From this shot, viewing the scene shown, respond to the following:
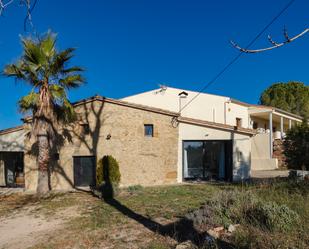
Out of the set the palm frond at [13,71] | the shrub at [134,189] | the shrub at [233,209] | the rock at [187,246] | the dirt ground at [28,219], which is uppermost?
the palm frond at [13,71]

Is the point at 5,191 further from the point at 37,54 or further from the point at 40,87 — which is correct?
the point at 37,54

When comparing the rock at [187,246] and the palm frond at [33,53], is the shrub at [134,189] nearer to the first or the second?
the palm frond at [33,53]

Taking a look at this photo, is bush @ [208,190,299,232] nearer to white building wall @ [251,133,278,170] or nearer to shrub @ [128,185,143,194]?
shrub @ [128,185,143,194]

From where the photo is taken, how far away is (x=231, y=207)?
24.5 feet

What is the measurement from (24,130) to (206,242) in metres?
15.0

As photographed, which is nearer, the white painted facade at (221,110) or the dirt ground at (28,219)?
the dirt ground at (28,219)

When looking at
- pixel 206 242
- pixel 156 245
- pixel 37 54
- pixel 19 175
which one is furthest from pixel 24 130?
pixel 206 242

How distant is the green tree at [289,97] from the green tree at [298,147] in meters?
23.8

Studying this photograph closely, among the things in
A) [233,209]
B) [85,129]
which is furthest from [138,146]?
[233,209]

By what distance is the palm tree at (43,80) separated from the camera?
14320mm

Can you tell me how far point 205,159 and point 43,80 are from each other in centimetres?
991

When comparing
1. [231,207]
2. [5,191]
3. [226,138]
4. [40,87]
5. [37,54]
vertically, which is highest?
[37,54]

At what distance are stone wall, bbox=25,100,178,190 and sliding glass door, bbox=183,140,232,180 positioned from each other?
2.88ft

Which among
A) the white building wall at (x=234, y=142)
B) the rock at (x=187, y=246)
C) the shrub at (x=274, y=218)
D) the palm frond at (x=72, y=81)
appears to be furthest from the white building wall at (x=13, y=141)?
the shrub at (x=274, y=218)
